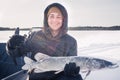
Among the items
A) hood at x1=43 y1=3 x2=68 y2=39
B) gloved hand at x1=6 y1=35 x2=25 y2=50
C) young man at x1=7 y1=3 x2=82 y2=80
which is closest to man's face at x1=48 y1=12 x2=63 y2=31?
young man at x1=7 y1=3 x2=82 y2=80

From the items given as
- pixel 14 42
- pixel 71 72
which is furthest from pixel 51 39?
pixel 71 72

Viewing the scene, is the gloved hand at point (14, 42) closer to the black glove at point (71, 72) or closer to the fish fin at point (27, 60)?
the fish fin at point (27, 60)

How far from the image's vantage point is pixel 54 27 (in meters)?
4.66

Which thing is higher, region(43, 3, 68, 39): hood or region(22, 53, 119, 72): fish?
region(43, 3, 68, 39): hood

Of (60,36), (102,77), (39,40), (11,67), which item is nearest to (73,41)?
(60,36)

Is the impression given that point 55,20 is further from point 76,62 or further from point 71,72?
point 71,72

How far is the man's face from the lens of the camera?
4.60m

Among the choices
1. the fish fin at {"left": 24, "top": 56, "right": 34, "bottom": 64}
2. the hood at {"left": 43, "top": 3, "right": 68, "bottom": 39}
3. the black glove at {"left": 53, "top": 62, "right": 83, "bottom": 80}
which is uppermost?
the hood at {"left": 43, "top": 3, "right": 68, "bottom": 39}

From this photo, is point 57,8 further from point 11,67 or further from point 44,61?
point 11,67

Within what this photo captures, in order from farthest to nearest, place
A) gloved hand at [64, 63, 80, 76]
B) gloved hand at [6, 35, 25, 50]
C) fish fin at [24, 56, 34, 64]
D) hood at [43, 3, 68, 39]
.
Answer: hood at [43, 3, 68, 39], gloved hand at [6, 35, 25, 50], fish fin at [24, 56, 34, 64], gloved hand at [64, 63, 80, 76]

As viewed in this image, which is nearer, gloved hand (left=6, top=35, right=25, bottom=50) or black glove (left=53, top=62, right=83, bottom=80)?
black glove (left=53, top=62, right=83, bottom=80)

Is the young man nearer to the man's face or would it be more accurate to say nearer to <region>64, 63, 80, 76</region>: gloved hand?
the man's face

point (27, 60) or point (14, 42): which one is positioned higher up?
point (14, 42)

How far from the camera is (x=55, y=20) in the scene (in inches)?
180
